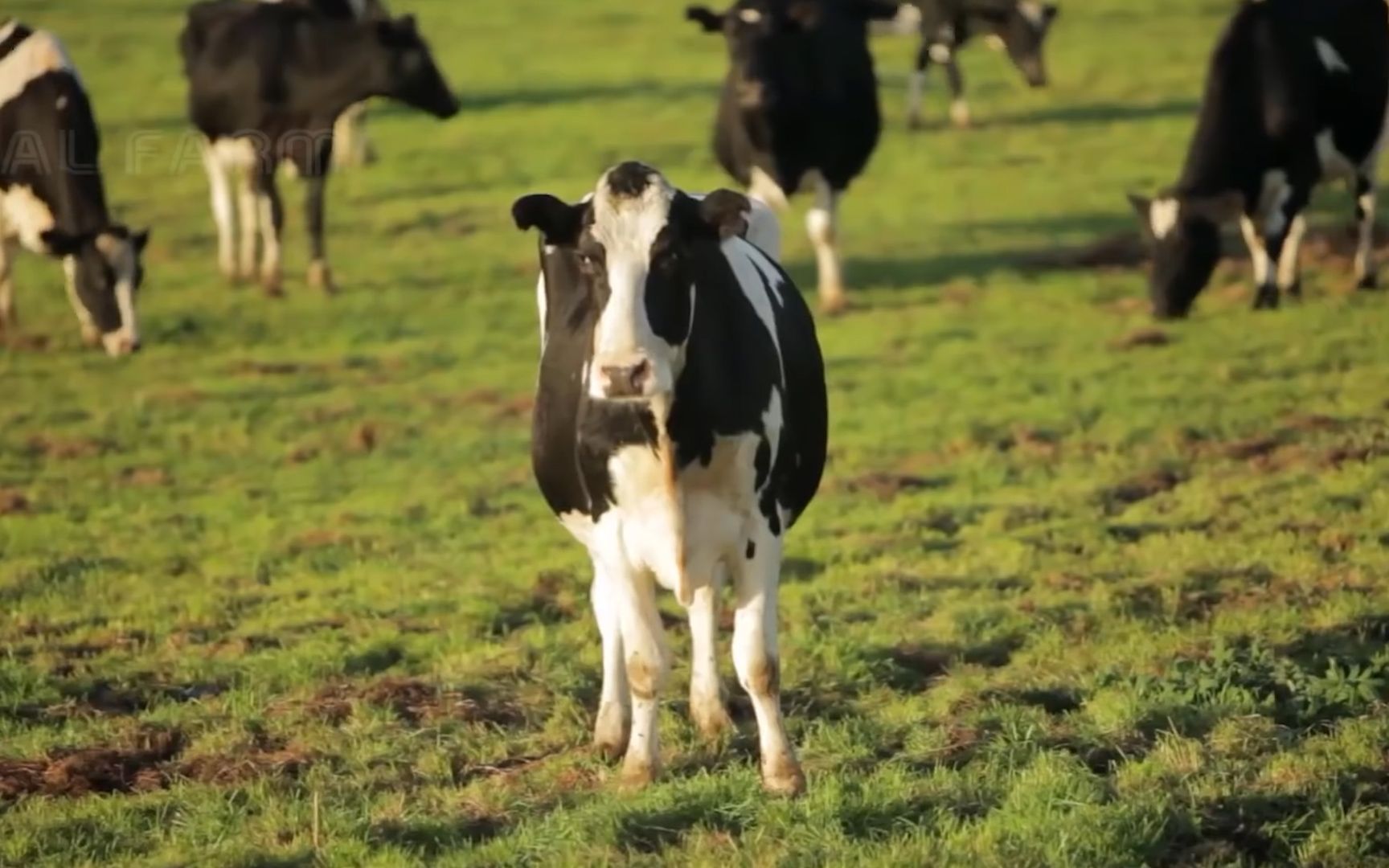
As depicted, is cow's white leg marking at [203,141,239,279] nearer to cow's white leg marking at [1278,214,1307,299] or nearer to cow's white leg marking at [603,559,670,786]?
cow's white leg marking at [1278,214,1307,299]

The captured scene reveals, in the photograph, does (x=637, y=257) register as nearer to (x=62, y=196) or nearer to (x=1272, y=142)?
(x=1272, y=142)

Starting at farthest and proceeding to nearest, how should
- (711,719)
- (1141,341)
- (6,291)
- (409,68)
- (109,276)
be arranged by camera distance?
(409,68) → (6,291) → (109,276) → (1141,341) → (711,719)

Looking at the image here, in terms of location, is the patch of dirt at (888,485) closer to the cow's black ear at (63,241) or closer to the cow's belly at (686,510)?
the cow's belly at (686,510)

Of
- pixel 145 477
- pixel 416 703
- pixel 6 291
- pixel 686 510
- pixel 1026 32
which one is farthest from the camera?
pixel 1026 32

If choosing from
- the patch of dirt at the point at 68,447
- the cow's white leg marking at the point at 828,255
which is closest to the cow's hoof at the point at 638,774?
the patch of dirt at the point at 68,447

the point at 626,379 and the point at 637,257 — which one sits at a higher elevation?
the point at 637,257

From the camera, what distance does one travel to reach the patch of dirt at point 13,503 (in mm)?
12859

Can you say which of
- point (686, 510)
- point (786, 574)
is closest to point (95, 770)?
point (686, 510)

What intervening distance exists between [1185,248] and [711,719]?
32.3 ft

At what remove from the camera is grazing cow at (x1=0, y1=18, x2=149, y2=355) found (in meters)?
17.1

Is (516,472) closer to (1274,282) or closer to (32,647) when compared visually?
(32,647)

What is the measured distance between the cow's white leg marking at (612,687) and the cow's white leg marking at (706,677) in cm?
25

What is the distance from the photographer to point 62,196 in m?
17.3

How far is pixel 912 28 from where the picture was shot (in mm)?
19766
